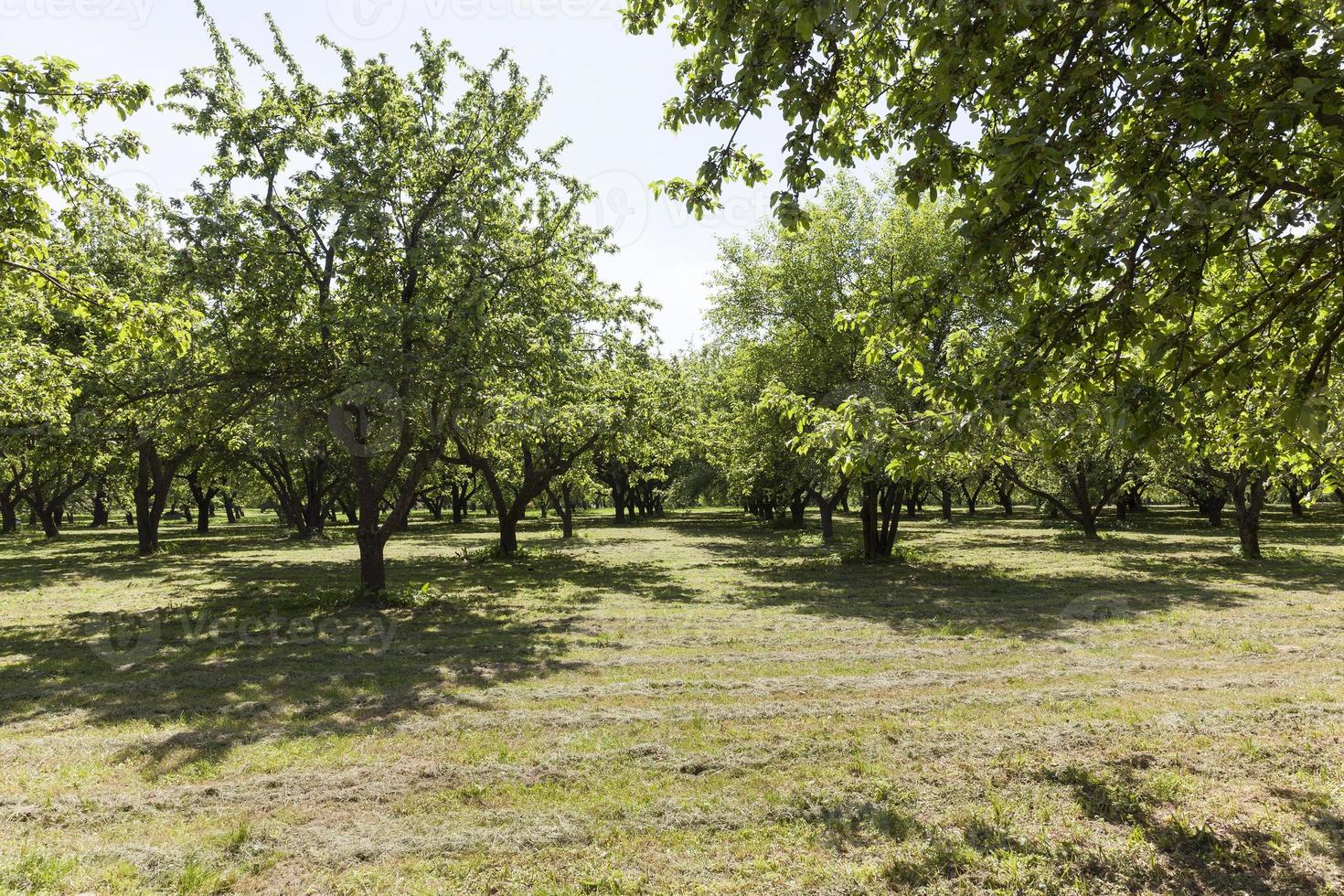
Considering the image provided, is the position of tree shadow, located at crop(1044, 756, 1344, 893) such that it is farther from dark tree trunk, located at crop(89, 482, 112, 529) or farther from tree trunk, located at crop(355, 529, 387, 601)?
dark tree trunk, located at crop(89, 482, 112, 529)

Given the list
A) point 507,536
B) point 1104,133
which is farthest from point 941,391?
point 507,536

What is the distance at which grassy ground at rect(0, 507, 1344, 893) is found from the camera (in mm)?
4965

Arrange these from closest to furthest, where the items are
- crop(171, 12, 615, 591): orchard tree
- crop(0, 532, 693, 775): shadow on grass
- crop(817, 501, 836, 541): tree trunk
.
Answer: crop(0, 532, 693, 775): shadow on grass
crop(171, 12, 615, 591): orchard tree
crop(817, 501, 836, 541): tree trunk

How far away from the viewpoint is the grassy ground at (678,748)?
4965 millimetres

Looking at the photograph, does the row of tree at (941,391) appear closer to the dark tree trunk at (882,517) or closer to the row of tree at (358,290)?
the dark tree trunk at (882,517)

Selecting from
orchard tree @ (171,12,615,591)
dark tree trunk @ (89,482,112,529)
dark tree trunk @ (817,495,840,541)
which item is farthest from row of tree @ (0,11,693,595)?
Result: dark tree trunk @ (89,482,112,529)

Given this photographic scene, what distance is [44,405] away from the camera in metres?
17.3

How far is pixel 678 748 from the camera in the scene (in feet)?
23.0

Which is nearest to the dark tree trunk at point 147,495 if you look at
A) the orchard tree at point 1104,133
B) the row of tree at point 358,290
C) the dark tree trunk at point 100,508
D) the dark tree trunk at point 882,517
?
the row of tree at point 358,290

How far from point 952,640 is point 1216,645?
13.3 feet

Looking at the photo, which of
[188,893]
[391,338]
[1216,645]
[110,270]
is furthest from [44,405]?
[1216,645]

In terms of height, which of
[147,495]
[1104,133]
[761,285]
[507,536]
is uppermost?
[761,285]

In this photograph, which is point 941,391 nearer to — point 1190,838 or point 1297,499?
point 1190,838

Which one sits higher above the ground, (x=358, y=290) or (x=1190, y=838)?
(x=358, y=290)
